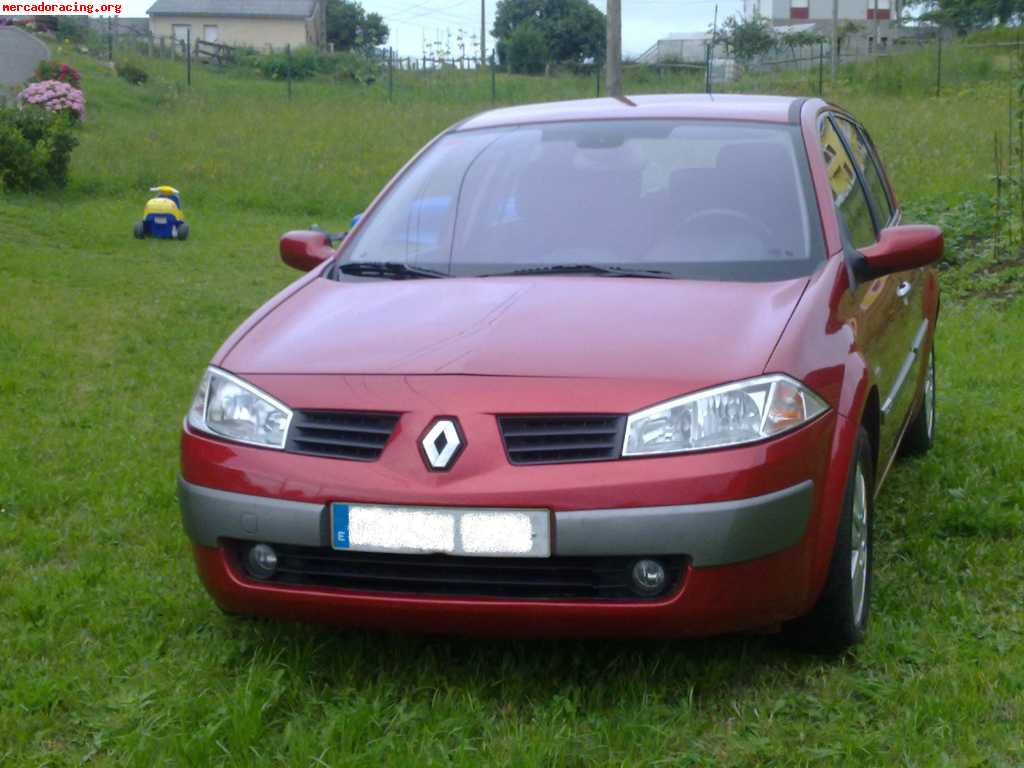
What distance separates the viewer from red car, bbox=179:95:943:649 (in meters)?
3.05

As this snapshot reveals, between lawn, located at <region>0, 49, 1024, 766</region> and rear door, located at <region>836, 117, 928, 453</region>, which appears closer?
lawn, located at <region>0, 49, 1024, 766</region>

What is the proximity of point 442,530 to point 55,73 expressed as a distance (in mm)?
23208

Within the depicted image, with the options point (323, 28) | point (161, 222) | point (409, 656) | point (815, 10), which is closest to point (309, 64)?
point (323, 28)

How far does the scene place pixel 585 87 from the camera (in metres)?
37.3

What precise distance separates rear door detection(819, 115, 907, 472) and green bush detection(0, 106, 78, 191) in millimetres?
14023

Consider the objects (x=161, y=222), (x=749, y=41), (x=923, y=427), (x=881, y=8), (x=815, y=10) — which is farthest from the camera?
(x=881, y=8)

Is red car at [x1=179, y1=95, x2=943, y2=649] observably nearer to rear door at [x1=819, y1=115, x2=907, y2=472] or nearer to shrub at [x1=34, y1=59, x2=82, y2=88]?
rear door at [x1=819, y1=115, x2=907, y2=472]

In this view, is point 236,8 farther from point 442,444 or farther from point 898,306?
point 442,444

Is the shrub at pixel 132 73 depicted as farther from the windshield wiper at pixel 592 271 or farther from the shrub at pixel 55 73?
the windshield wiper at pixel 592 271

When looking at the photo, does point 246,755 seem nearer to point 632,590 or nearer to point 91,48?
point 632,590

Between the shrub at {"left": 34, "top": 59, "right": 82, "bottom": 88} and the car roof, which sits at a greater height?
the shrub at {"left": 34, "top": 59, "right": 82, "bottom": 88}

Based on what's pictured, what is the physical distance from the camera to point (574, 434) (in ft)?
10.1

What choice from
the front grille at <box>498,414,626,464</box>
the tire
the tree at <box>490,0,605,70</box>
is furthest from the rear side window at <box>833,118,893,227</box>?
the tree at <box>490,0,605,70</box>

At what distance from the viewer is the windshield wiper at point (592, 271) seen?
3.84m
